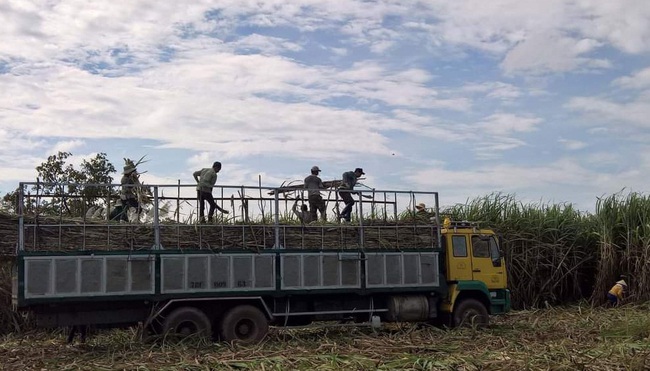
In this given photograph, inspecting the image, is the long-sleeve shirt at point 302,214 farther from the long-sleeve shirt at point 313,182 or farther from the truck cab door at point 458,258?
the truck cab door at point 458,258

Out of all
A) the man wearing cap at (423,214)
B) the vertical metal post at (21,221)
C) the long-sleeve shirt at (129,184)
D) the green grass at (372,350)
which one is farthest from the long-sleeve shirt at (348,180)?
the vertical metal post at (21,221)

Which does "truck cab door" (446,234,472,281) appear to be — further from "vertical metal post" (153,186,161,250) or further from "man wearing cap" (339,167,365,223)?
"vertical metal post" (153,186,161,250)

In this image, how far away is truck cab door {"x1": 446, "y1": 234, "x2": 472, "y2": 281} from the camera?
15.7 m

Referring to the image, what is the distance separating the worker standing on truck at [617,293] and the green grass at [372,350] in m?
3.18

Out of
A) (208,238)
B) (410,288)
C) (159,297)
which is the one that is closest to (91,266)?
(159,297)

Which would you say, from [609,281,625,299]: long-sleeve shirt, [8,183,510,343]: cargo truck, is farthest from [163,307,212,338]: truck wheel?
[609,281,625,299]: long-sleeve shirt

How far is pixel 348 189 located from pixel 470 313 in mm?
3686

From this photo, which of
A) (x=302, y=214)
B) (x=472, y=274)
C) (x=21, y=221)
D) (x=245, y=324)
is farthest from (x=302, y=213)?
(x=21, y=221)

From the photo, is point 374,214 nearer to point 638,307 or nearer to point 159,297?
point 159,297

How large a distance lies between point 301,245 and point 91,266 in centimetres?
399

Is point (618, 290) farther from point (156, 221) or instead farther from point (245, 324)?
point (156, 221)

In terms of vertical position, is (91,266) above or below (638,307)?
above

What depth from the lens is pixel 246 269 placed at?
45.5 feet

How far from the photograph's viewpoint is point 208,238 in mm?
13789
